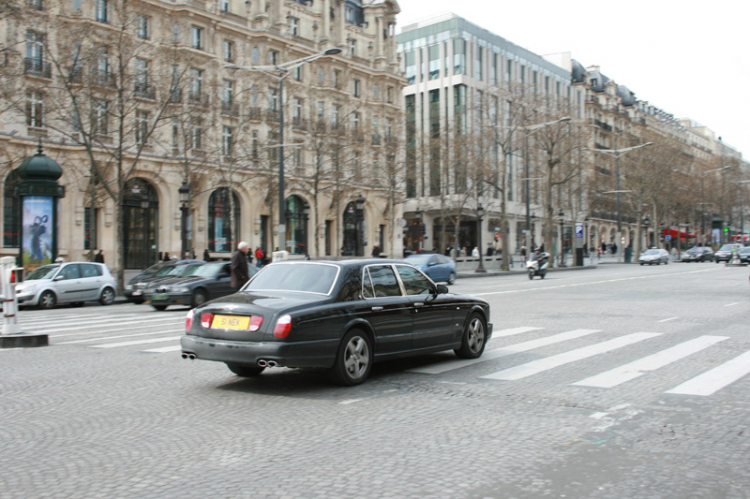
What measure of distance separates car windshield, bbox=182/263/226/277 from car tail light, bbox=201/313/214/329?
1309cm

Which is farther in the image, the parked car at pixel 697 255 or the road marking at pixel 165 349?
the parked car at pixel 697 255

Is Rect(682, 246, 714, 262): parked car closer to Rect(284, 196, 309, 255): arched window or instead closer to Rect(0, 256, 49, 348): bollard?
Rect(284, 196, 309, 255): arched window

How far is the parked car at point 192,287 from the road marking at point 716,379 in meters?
13.9

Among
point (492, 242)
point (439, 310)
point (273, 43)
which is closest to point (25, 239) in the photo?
point (439, 310)

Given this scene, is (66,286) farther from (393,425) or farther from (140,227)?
(140,227)

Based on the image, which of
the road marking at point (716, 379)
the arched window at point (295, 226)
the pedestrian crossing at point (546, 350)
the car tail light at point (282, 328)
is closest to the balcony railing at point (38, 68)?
the arched window at point (295, 226)

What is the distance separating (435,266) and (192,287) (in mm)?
14675

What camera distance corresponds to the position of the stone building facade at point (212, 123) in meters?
33.0

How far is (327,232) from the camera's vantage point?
59625 mm

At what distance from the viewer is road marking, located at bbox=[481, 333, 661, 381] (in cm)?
866

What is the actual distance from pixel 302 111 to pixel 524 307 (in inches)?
1576

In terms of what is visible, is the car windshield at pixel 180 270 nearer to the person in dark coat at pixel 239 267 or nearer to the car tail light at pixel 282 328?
the person in dark coat at pixel 239 267

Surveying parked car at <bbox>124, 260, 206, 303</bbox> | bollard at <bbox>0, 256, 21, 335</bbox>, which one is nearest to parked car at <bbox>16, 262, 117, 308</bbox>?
parked car at <bbox>124, 260, 206, 303</bbox>

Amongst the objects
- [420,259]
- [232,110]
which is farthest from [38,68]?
[420,259]
